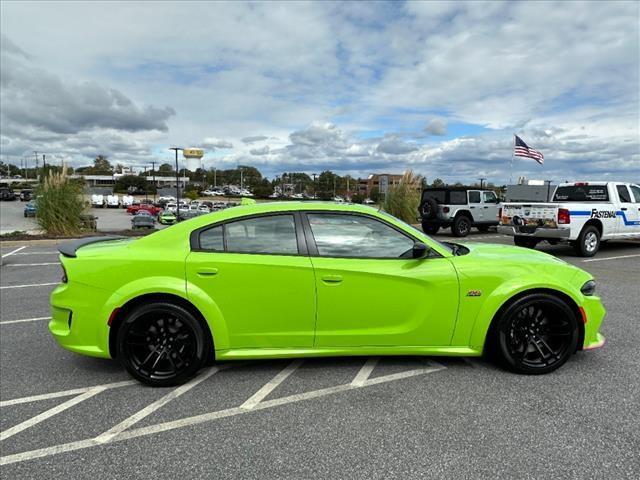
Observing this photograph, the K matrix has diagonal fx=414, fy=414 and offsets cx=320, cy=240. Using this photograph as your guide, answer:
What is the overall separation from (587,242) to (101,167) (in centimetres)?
15073

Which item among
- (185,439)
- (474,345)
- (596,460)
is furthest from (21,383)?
(596,460)

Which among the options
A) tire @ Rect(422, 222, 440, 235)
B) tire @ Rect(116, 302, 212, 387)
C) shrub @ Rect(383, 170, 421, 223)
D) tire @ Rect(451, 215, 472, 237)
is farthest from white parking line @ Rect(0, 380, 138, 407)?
shrub @ Rect(383, 170, 421, 223)

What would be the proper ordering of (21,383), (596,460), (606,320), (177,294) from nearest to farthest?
(596,460) < (177,294) < (21,383) < (606,320)

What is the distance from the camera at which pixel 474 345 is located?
3.33m

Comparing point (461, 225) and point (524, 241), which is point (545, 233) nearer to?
point (524, 241)

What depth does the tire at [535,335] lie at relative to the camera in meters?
3.30

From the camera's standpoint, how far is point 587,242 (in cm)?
982

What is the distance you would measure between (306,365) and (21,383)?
7.51ft

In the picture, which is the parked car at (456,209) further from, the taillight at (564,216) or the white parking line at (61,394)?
the white parking line at (61,394)

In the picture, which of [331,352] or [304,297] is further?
[331,352]

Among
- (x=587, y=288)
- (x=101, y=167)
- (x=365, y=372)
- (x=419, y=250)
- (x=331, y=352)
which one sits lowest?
(x=365, y=372)

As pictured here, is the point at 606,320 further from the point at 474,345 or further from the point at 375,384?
the point at 375,384

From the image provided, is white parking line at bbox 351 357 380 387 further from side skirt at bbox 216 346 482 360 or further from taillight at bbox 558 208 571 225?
taillight at bbox 558 208 571 225

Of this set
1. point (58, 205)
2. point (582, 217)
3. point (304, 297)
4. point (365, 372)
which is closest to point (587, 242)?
point (582, 217)
